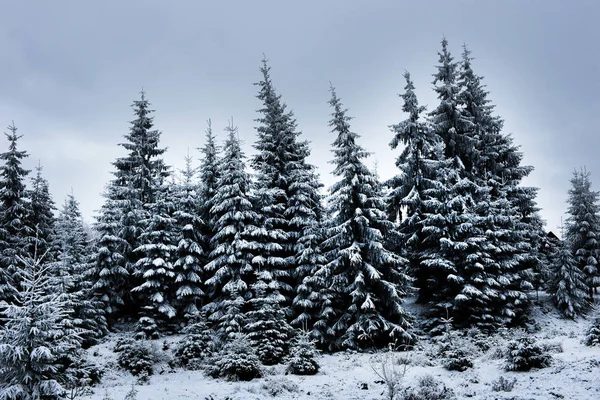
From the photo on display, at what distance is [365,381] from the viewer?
14.6 metres

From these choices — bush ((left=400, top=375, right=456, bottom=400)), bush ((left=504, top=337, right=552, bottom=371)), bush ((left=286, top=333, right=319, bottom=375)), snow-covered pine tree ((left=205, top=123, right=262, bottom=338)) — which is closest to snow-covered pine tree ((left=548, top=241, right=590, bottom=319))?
bush ((left=504, top=337, right=552, bottom=371))

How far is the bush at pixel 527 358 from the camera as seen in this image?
13336 mm

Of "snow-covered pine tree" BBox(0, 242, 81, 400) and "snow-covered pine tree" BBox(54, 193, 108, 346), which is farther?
"snow-covered pine tree" BBox(54, 193, 108, 346)

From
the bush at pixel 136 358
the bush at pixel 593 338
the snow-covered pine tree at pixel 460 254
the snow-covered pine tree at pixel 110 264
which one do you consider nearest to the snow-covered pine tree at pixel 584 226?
the snow-covered pine tree at pixel 460 254

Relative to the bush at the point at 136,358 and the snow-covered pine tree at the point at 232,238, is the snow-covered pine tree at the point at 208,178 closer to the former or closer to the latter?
the snow-covered pine tree at the point at 232,238

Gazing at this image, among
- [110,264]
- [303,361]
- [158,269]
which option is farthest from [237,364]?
[110,264]

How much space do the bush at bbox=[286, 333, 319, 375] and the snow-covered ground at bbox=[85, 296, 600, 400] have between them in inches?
17.7

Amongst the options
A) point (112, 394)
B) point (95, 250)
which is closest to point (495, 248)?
point (112, 394)

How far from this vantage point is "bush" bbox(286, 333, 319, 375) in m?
16.1

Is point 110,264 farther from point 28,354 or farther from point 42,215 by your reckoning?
point 28,354

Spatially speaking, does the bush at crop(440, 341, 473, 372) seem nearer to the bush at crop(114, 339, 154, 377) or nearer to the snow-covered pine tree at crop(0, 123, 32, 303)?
the bush at crop(114, 339, 154, 377)

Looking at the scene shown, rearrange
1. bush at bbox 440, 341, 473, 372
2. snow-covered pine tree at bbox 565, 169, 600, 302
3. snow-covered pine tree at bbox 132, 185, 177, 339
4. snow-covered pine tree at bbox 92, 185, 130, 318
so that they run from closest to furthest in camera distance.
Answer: bush at bbox 440, 341, 473, 372, snow-covered pine tree at bbox 132, 185, 177, 339, snow-covered pine tree at bbox 92, 185, 130, 318, snow-covered pine tree at bbox 565, 169, 600, 302

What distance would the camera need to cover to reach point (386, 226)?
21641 mm

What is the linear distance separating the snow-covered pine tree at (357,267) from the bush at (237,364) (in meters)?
5.40
